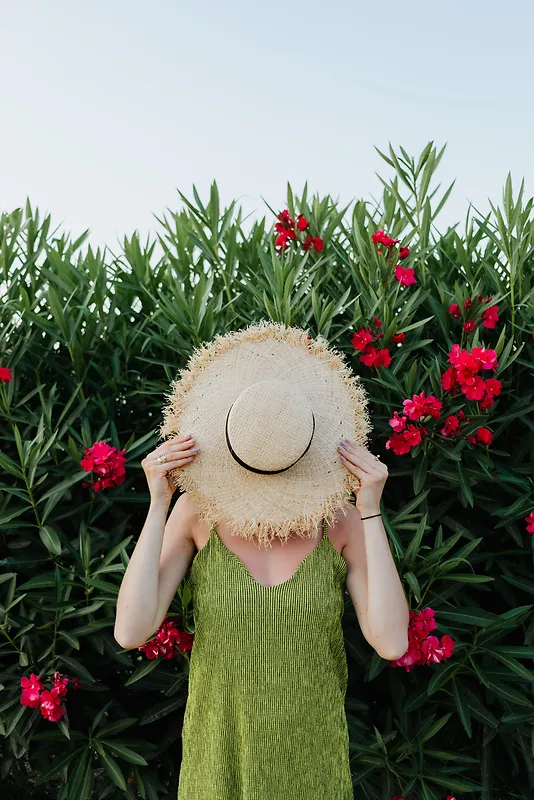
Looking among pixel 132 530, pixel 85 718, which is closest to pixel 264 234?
pixel 132 530

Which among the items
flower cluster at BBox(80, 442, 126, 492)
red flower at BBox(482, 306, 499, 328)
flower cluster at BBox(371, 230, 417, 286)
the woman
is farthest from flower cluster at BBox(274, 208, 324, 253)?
the woman

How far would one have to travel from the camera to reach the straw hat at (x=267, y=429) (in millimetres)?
1437

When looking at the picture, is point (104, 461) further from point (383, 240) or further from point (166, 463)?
point (383, 240)

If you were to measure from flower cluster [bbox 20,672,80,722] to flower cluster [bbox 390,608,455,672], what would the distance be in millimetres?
980

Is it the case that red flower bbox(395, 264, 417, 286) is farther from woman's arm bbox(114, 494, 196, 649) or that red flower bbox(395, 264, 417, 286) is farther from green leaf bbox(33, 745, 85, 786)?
green leaf bbox(33, 745, 85, 786)

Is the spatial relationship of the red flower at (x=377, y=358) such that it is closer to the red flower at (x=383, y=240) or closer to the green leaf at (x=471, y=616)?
the red flower at (x=383, y=240)

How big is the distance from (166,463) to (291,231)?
5.34 feet

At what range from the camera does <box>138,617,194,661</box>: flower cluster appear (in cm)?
226

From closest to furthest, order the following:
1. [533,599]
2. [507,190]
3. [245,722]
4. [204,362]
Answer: [245,722] → [204,362] → [533,599] → [507,190]

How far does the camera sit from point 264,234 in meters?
3.14

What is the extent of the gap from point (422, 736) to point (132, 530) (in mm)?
1141

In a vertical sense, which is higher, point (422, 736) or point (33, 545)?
point (33, 545)

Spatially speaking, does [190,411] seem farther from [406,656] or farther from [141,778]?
[141,778]

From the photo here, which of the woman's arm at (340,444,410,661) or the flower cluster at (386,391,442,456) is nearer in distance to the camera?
the woman's arm at (340,444,410,661)
